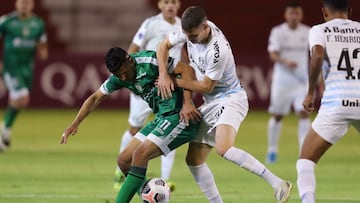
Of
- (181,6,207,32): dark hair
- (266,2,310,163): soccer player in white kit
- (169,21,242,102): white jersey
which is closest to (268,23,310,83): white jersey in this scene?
(266,2,310,163): soccer player in white kit

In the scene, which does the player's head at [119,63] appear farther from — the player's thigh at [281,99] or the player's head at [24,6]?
the player's head at [24,6]

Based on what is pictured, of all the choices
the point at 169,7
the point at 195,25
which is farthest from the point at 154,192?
the point at 169,7

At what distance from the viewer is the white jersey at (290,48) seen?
16312mm

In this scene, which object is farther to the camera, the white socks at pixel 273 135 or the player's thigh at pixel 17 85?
the player's thigh at pixel 17 85

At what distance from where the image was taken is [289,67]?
16.4 metres

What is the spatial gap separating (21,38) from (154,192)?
27.9 feet

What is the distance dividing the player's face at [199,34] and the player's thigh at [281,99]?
267 inches

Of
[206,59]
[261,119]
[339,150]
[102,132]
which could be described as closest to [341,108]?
[206,59]

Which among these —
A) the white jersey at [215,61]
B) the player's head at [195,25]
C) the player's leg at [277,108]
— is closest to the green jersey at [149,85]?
the white jersey at [215,61]

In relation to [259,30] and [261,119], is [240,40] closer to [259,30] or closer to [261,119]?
[259,30]

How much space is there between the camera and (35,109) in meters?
24.6

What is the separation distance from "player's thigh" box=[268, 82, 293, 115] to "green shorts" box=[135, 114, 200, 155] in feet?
21.8

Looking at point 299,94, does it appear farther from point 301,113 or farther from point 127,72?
point 127,72

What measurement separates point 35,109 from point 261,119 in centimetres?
565
